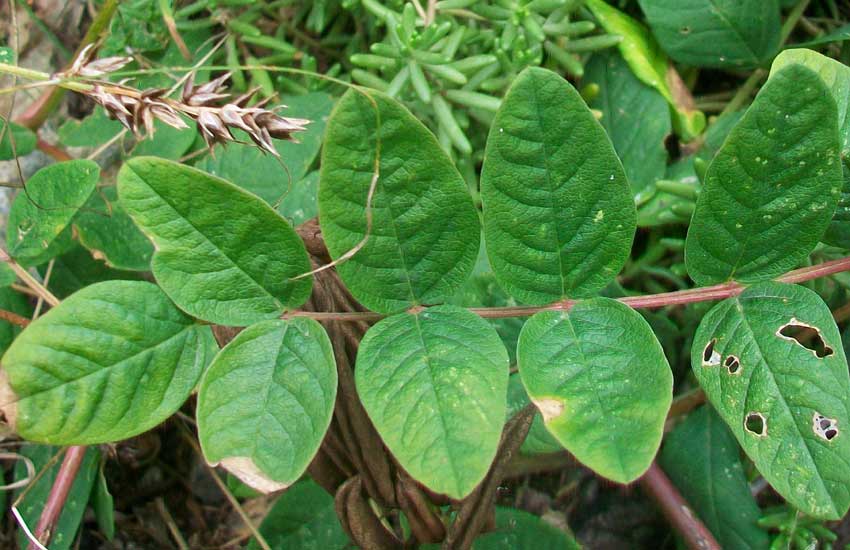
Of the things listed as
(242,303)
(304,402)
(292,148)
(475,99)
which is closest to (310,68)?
(292,148)

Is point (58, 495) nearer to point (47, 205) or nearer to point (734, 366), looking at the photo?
point (47, 205)

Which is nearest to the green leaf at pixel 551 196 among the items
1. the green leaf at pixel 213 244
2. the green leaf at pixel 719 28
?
the green leaf at pixel 213 244

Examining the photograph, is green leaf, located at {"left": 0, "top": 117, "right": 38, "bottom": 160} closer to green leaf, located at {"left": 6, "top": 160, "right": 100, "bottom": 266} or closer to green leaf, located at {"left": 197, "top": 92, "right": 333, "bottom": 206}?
green leaf, located at {"left": 6, "top": 160, "right": 100, "bottom": 266}

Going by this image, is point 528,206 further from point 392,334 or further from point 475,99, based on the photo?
point 475,99

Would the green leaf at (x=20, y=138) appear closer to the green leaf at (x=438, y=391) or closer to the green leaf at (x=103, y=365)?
the green leaf at (x=103, y=365)

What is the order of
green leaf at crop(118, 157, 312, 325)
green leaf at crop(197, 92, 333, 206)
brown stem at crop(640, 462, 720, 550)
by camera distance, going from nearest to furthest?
green leaf at crop(118, 157, 312, 325)
brown stem at crop(640, 462, 720, 550)
green leaf at crop(197, 92, 333, 206)

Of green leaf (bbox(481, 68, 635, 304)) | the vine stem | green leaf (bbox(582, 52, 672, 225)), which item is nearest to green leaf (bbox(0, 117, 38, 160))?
the vine stem

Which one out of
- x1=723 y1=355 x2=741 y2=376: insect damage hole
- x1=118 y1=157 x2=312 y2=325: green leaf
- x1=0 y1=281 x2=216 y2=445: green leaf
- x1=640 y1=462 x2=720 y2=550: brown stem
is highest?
x1=118 y1=157 x2=312 y2=325: green leaf
